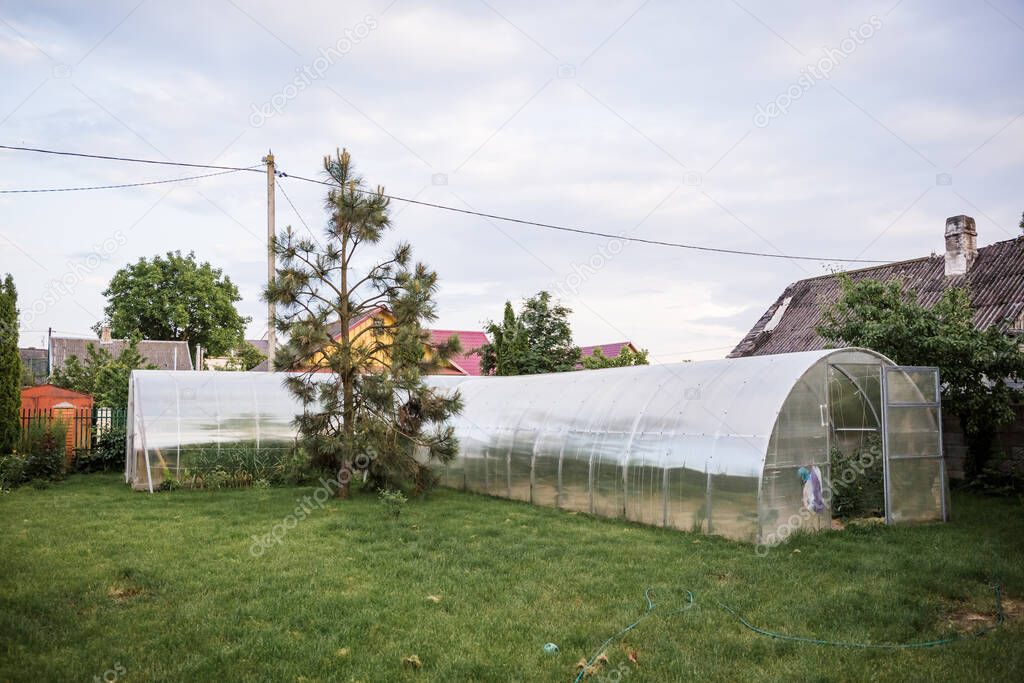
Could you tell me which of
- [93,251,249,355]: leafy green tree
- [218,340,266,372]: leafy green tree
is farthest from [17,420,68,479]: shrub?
[93,251,249,355]: leafy green tree

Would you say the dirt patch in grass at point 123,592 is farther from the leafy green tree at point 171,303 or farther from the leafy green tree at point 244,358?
the leafy green tree at point 171,303

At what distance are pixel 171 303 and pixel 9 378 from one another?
3325 centimetres

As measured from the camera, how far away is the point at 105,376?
98.0ft

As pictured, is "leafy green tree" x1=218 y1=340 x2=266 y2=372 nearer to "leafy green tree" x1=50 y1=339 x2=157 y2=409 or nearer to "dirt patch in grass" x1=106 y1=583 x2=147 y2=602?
"leafy green tree" x1=50 y1=339 x2=157 y2=409

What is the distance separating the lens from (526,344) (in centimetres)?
2459

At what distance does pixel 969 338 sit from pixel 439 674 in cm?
1285

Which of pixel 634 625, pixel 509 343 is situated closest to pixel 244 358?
pixel 509 343

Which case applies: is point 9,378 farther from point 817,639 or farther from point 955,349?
point 955,349

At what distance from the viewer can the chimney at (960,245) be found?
70.2ft

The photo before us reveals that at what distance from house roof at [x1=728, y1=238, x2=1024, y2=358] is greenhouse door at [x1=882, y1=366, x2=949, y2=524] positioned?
5.24m

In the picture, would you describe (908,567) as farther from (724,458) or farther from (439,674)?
(439,674)

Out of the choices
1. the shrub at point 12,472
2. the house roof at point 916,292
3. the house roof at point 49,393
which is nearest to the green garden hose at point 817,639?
the house roof at point 916,292

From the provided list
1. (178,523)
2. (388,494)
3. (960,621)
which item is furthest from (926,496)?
(178,523)
